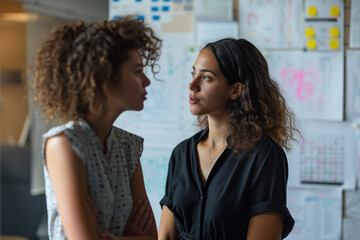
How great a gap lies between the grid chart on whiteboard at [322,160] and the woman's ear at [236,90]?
1338mm

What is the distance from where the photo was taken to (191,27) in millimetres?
3191

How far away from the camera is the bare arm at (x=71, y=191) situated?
3.87 ft

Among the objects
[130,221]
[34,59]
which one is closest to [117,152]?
[130,221]

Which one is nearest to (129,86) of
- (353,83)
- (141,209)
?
(141,209)

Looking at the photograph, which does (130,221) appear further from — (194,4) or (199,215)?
(194,4)

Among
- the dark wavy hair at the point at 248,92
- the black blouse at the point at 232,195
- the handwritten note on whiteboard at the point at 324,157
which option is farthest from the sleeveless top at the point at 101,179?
the handwritten note on whiteboard at the point at 324,157

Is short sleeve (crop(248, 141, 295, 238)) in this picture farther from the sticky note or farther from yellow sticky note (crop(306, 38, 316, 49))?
the sticky note

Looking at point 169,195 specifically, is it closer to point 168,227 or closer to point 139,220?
point 168,227

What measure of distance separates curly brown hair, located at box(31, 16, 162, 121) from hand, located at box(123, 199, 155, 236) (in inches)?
13.3

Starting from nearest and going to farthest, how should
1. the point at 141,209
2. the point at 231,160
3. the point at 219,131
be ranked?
the point at 141,209 → the point at 231,160 → the point at 219,131

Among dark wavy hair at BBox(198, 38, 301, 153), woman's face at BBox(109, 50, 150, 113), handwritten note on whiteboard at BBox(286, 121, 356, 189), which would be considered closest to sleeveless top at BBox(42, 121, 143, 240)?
woman's face at BBox(109, 50, 150, 113)

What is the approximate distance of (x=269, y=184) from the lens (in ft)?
5.51

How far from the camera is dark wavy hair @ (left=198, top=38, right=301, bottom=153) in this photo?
1804mm

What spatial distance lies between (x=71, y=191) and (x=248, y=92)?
0.87 m
